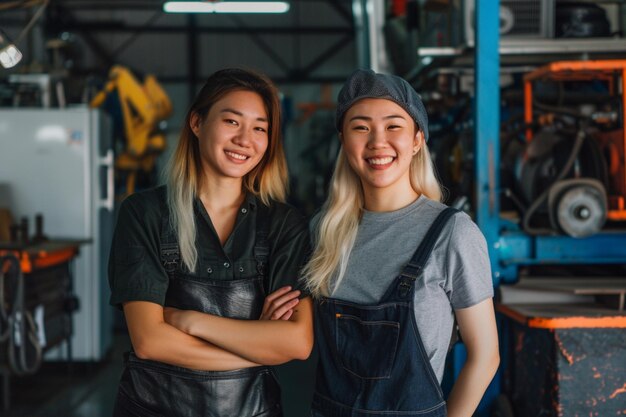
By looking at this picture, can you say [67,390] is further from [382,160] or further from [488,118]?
[382,160]

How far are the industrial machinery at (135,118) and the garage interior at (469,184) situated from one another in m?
0.02

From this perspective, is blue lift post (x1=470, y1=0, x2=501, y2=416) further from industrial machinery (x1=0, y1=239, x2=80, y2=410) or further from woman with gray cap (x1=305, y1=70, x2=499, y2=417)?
industrial machinery (x1=0, y1=239, x2=80, y2=410)

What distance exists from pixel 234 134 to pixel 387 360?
745 millimetres

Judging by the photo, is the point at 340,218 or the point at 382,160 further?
the point at 340,218

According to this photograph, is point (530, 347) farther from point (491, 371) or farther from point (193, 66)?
point (193, 66)

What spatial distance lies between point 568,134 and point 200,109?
7.88ft

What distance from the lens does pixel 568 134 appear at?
3877 millimetres

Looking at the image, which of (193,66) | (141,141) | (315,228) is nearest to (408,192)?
(315,228)

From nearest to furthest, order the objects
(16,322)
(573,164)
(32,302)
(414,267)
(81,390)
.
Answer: (414,267)
(573,164)
(16,322)
(32,302)
(81,390)

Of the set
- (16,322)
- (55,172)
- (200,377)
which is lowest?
(16,322)

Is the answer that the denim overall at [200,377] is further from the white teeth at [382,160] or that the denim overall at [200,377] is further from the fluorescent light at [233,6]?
the fluorescent light at [233,6]

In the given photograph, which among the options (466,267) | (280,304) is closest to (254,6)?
(280,304)

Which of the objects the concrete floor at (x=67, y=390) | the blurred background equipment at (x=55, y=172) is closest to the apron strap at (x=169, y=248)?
the concrete floor at (x=67, y=390)

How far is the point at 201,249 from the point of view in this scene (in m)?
2.03
